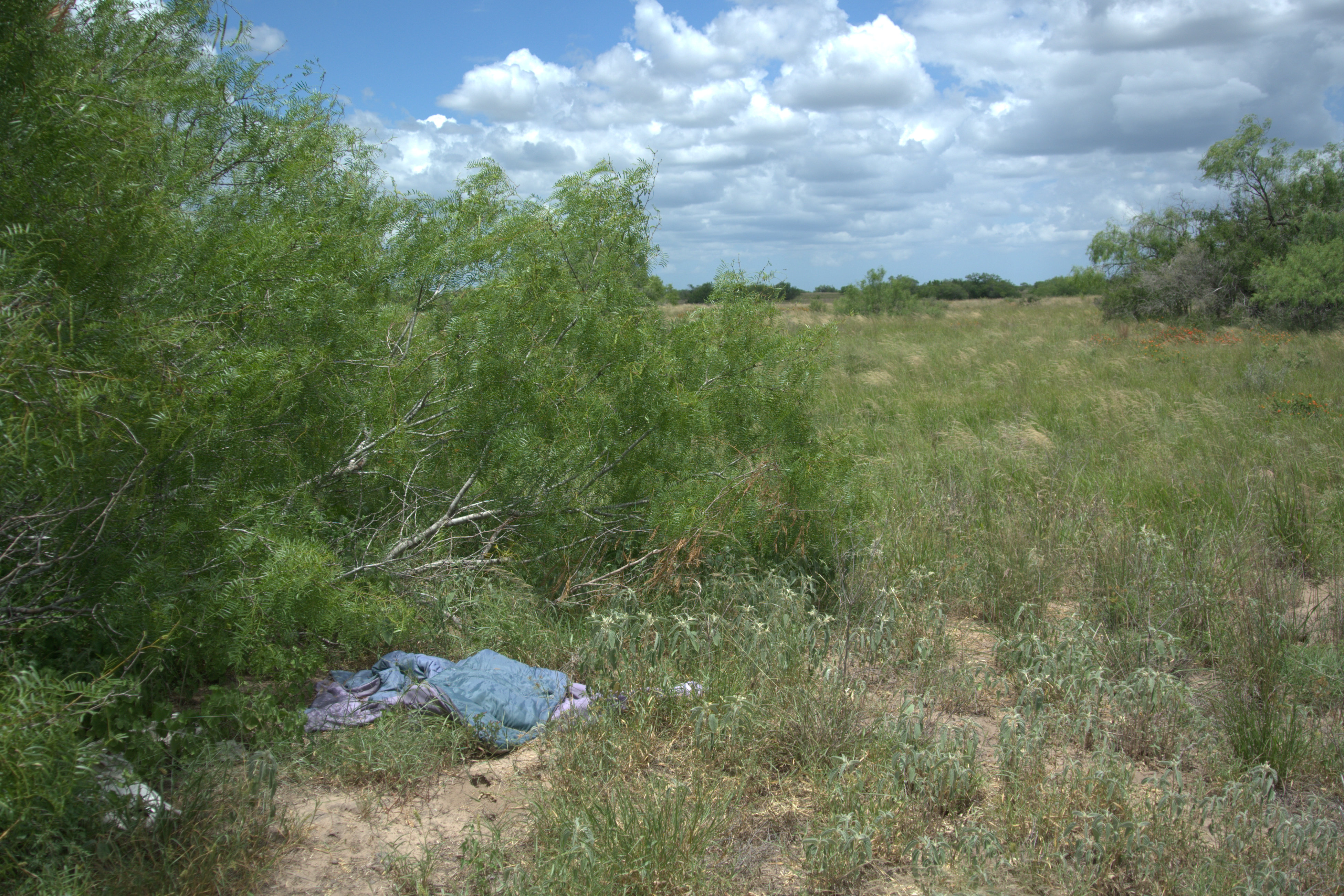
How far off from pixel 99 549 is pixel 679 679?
210 centimetres

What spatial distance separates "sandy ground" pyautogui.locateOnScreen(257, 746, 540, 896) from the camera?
248 cm

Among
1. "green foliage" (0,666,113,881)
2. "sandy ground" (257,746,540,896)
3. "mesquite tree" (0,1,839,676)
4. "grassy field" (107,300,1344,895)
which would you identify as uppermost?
"mesquite tree" (0,1,839,676)

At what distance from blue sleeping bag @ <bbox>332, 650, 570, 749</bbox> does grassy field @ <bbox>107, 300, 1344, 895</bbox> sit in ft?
0.43

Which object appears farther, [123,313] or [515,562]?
[515,562]

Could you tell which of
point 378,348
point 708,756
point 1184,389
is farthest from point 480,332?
point 1184,389

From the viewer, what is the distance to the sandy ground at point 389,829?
248cm

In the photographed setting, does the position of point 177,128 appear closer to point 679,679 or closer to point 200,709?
point 200,709

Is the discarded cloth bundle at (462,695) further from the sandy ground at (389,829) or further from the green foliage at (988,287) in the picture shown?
the green foliage at (988,287)

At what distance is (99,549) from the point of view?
244cm

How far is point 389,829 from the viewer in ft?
9.06

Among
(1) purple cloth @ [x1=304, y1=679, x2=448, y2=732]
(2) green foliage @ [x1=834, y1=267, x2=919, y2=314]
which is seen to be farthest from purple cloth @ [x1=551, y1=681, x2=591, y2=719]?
(2) green foliage @ [x1=834, y1=267, x2=919, y2=314]

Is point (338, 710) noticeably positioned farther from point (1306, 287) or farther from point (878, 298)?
point (878, 298)

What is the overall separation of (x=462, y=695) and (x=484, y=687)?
0.09m

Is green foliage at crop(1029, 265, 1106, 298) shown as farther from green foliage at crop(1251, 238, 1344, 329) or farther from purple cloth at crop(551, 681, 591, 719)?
purple cloth at crop(551, 681, 591, 719)
